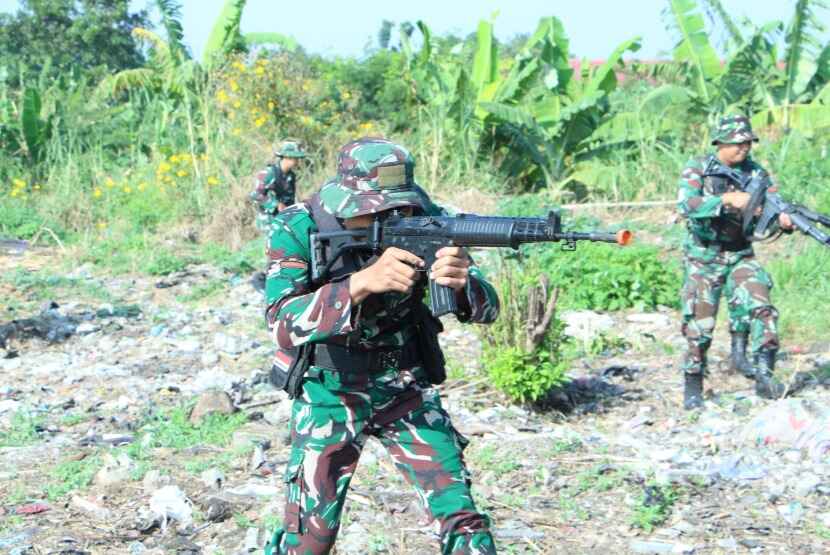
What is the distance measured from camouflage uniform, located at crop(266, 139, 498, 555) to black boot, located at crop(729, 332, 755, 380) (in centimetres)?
399

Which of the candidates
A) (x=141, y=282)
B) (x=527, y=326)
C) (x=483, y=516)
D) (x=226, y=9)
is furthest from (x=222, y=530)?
(x=226, y=9)

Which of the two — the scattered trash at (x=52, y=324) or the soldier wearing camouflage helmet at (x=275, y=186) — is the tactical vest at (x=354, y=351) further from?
the soldier wearing camouflage helmet at (x=275, y=186)

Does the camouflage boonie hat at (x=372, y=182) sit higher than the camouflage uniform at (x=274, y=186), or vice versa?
the camouflage boonie hat at (x=372, y=182)

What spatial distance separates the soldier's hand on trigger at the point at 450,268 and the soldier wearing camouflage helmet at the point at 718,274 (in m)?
3.22

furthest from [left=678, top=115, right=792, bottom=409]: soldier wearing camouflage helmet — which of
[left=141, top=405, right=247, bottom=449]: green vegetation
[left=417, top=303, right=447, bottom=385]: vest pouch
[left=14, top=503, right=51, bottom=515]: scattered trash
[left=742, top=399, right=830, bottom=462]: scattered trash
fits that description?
[left=14, top=503, right=51, bottom=515]: scattered trash

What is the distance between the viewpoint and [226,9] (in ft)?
46.1

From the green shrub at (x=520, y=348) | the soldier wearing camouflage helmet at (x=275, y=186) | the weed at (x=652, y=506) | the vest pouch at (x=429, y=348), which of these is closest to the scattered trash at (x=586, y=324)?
the green shrub at (x=520, y=348)

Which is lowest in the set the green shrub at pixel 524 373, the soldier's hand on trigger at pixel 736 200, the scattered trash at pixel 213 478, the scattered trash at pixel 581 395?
the scattered trash at pixel 581 395

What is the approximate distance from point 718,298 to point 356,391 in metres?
3.52

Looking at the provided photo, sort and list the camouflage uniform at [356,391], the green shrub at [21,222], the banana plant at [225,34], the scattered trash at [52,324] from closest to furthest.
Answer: the camouflage uniform at [356,391] → the scattered trash at [52,324] → the green shrub at [21,222] → the banana plant at [225,34]

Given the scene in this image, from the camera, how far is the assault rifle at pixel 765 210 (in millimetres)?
5379

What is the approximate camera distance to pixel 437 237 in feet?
8.80

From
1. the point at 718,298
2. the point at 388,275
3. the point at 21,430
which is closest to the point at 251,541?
the point at 388,275

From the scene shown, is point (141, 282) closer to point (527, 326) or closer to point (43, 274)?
point (43, 274)
